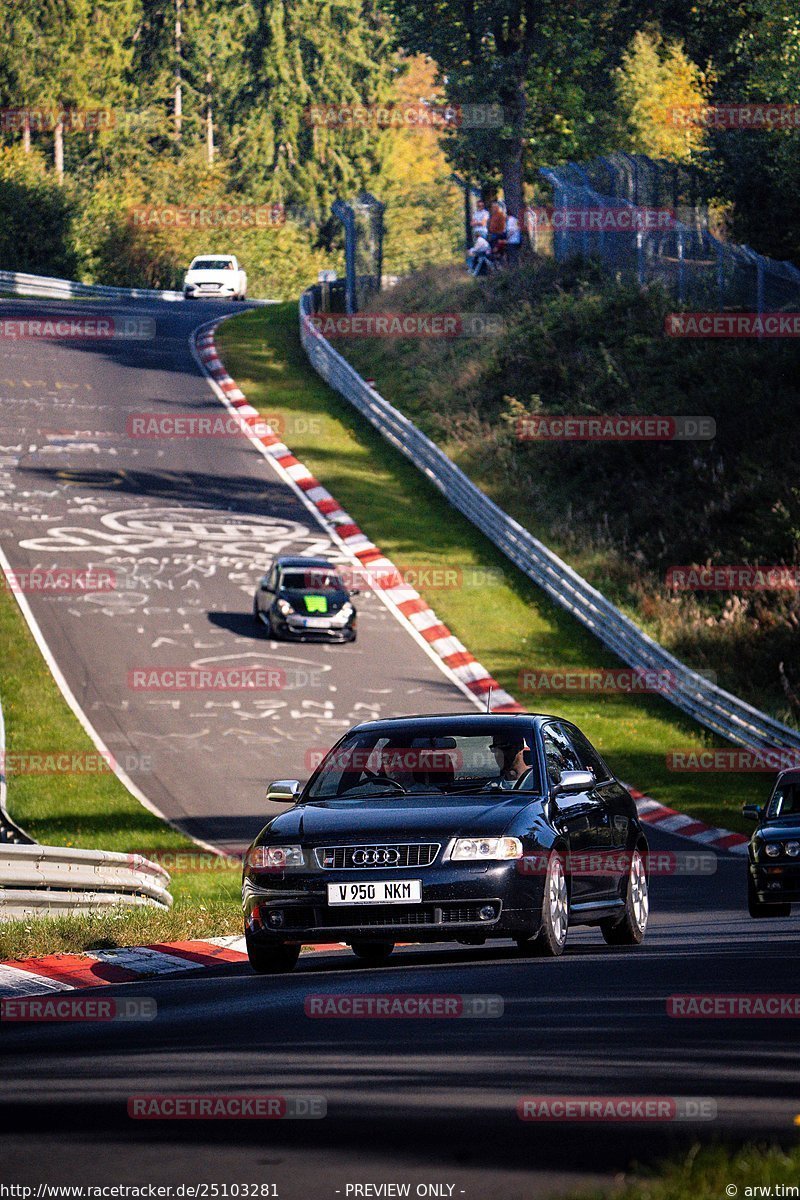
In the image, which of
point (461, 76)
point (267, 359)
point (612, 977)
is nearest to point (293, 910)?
point (612, 977)

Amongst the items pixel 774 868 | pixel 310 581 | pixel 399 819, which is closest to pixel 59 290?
pixel 310 581

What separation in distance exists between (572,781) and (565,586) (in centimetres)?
2169

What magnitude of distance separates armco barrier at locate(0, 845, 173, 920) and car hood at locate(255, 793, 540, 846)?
2.72 m

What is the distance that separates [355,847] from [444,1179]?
5472mm

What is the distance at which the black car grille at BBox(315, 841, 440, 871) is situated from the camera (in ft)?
34.3

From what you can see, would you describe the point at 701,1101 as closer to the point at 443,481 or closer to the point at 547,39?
the point at 443,481

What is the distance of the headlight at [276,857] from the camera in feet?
35.0

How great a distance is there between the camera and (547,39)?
5697cm

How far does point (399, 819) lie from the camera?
34.9 ft

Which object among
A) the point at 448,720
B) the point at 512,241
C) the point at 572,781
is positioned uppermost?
the point at 512,241

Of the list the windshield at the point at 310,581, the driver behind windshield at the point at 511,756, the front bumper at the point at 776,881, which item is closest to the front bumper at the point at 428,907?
the driver behind windshield at the point at 511,756

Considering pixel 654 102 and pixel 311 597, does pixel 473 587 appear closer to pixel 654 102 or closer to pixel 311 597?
pixel 311 597

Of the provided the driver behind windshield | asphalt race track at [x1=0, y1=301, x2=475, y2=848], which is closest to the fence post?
asphalt race track at [x1=0, y1=301, x2=475, y2=848]

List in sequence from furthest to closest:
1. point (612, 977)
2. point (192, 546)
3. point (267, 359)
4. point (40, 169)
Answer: point (40, 169) < point (267, 359) < point (192, 546) < point (612, 977)
